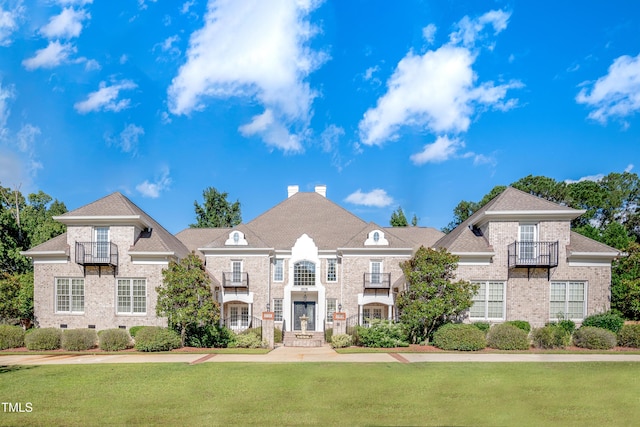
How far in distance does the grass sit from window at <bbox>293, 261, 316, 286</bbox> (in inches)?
596

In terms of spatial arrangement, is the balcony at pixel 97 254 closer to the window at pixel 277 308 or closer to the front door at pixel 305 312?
the window at pixel 277 308

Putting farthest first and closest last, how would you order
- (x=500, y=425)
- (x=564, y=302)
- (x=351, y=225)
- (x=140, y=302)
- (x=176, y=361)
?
1. (x=351, y=225)
2. (x=140, y=302)
3. (x=564, y=302)
4. (x=176, y=361)
5. (x=500, y=425)

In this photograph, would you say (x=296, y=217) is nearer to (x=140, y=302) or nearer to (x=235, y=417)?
(x=140, y=302)

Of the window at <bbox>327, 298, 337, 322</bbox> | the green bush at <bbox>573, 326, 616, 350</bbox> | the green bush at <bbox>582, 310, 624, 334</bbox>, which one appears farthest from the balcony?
the green bush at <bbox>582, 310, 624, 334</bbox>

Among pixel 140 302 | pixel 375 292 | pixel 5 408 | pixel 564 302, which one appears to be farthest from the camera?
pixel 375 292

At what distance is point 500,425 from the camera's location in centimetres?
827

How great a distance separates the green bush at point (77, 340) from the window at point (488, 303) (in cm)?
1963

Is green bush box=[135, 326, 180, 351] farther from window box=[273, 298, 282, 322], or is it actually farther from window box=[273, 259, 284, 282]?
window box=[273, 259, 284, 282]

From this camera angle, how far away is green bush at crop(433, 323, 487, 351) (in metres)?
19.5

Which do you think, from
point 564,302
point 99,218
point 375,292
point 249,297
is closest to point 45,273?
point 99,218

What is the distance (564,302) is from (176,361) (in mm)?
20028

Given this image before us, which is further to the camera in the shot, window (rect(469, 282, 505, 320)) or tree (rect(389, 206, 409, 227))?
tree (rect(389, 206, 409, 227))

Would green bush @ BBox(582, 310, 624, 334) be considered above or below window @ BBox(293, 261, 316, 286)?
below

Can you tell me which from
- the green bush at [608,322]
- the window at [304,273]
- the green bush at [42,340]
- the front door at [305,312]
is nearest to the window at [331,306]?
the front door at [305,312]
